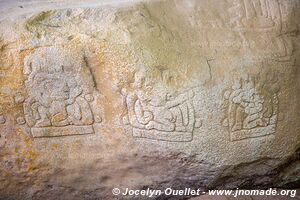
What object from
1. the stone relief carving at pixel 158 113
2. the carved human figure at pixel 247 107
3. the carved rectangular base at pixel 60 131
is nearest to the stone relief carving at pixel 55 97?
the carved rectangular base at pixel 60 131

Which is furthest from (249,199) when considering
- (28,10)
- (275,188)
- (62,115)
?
(28,10)

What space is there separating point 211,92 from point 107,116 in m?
0.40

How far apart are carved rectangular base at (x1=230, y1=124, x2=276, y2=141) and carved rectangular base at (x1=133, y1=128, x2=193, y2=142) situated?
167 millimetres

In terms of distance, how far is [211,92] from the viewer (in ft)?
5.16

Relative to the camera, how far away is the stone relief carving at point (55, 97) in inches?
63.0

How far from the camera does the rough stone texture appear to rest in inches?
61.9

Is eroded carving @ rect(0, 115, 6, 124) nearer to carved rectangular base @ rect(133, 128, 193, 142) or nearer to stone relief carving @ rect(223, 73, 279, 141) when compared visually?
carved rectangular base @ rect(133, 128, 193, 142)

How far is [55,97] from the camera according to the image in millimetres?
1648

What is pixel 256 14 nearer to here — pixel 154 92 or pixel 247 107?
pixel 247 107

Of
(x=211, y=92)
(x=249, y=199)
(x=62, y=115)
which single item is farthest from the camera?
(x=249, y=199)

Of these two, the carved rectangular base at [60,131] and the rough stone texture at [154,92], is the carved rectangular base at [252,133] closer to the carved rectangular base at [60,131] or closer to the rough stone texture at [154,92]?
the rough stone texture at [154,92]

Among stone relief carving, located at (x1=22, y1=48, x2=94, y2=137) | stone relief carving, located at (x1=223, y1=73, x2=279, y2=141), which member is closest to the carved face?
stone relief carving, located at (x1=22, y1=48, x2=94, y2=137)

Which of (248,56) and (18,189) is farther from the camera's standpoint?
(18,189)

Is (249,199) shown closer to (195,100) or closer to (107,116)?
(195,100)
